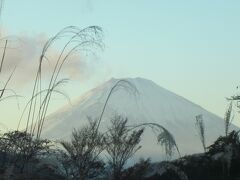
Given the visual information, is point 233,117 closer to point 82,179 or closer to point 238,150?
point 238,150

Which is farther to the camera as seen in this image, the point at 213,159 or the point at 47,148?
the point at 213,159

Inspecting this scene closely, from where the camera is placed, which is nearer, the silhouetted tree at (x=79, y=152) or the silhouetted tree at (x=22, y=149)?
the silhouetted tree at (x=22, y=149)

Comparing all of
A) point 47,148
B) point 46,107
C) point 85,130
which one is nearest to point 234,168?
point 85,130

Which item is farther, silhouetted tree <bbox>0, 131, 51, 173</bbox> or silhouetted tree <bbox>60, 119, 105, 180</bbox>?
silhouetted tree <bbox>60, 119, 105, 180</bbox>

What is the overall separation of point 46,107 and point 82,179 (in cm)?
114

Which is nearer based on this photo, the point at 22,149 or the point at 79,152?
the point at 22,149

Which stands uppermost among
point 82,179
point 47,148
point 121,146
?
point 121,146

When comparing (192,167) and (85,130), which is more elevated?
(85,130)

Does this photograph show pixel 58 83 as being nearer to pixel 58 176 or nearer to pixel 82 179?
pixel 82 179

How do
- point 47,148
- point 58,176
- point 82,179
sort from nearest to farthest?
point 82,179, point 47,148, point 58,176

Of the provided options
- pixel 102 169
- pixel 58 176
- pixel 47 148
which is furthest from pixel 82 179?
pixel 102 169

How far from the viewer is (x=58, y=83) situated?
717cm

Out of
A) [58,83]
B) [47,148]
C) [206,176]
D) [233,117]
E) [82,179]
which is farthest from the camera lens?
[206,176]

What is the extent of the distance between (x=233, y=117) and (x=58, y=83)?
5.55 meters
